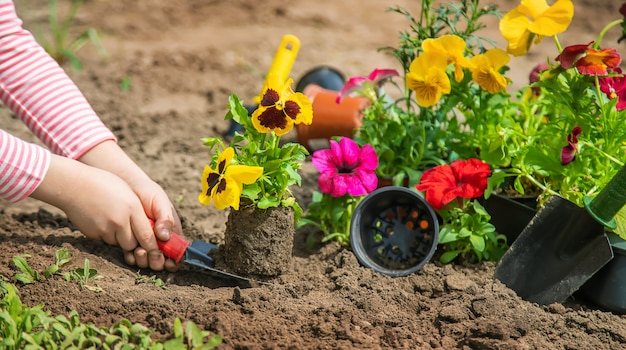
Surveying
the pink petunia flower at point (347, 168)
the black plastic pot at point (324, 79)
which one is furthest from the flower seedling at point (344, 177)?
the black plastic pot at point (324, 79)

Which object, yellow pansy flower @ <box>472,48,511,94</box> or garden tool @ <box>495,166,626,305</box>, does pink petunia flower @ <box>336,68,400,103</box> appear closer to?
yellow pansy flower @ <box>472,48,511,94</box>

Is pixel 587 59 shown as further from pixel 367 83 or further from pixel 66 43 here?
pixel 66 43

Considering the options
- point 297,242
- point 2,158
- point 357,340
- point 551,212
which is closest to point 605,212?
point 551,212

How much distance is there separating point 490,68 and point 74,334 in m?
1.27

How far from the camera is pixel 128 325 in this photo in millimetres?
1573

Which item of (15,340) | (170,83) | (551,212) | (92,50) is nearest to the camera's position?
(15,340)

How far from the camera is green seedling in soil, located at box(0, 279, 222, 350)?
4.91 ft

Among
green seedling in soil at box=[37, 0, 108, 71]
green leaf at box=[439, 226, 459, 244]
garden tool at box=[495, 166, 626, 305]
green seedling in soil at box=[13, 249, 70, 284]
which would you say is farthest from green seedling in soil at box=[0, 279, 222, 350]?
green seedling in soil at box=[37, 0, 108, 71]

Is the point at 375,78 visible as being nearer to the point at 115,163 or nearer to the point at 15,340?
the point at 115,163

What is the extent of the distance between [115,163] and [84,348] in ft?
2.24

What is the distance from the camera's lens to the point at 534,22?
2.02 meters

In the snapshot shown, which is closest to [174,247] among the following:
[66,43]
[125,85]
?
[125,85]

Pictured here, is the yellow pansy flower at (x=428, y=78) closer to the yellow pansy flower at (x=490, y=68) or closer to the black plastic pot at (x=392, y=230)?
the yellow pansy flower at (x=490, y=68)

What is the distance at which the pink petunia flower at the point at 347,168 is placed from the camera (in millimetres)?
2074
